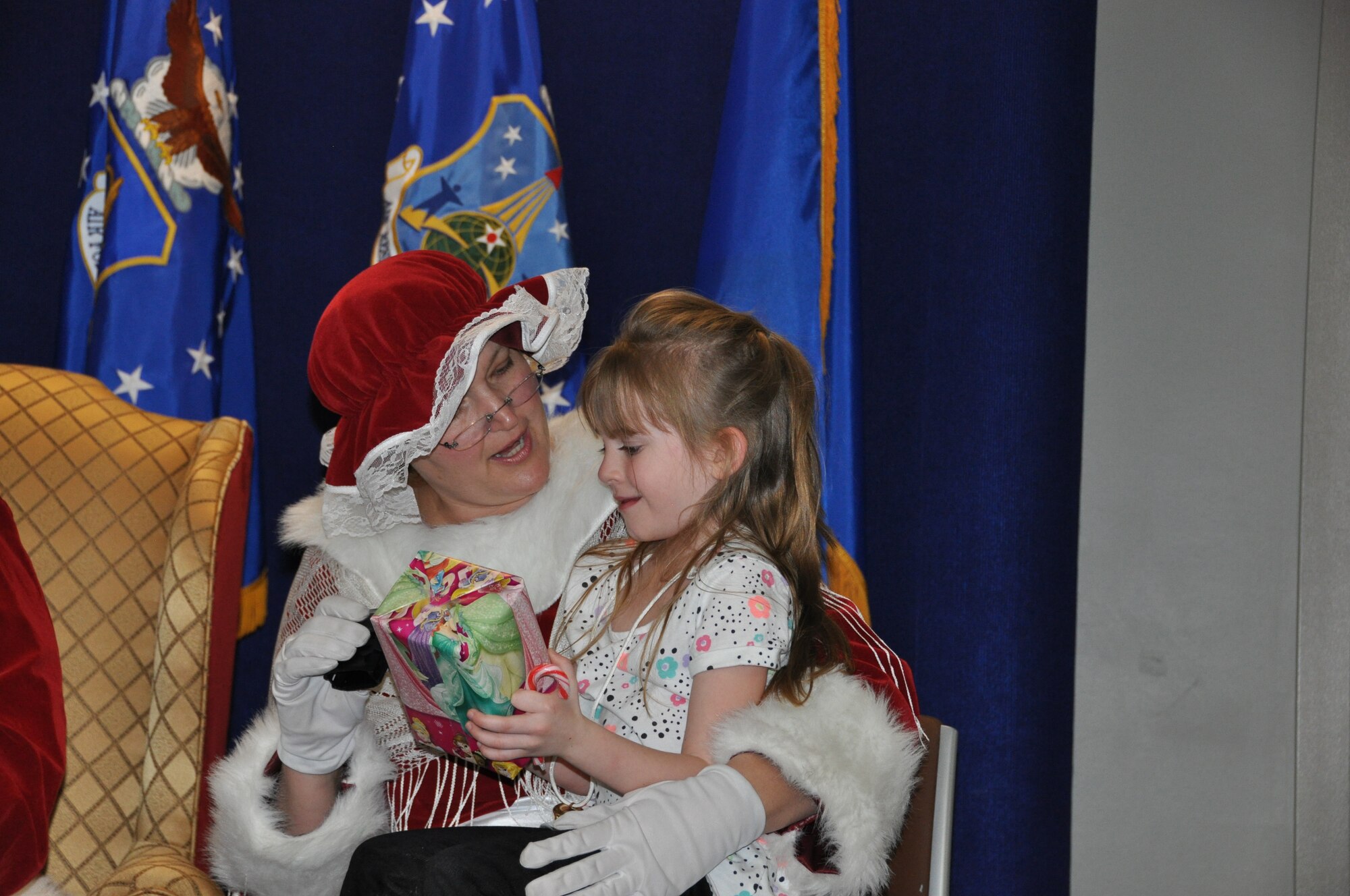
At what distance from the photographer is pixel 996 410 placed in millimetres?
2104

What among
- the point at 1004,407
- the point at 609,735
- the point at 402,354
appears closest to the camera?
the point at 609,735

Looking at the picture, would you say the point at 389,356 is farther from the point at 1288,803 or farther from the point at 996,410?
the point at 1288,803

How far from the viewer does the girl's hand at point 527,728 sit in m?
1.10

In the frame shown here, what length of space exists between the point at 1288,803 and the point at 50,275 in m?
2.81

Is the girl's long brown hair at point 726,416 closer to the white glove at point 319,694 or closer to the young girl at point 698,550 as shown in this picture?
the young girl at point 698,550

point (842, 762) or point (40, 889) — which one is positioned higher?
point (842, 762)

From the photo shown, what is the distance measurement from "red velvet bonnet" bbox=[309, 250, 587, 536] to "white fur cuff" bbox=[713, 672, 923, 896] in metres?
0.59

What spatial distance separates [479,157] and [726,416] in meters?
1.01

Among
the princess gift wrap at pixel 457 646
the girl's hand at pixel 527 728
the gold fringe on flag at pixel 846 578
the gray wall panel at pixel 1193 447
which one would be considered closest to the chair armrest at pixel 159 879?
the princess gift wrap at pixel 457 646

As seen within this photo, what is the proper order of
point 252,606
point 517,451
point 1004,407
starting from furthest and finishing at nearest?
1. point 252,606
2. point 1004,407
3. point 517,451

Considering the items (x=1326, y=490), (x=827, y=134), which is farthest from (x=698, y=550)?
(x=1326, y=490)

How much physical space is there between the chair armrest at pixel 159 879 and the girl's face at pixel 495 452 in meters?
0.61

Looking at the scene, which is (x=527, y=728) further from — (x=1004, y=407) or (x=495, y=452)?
(x=1004, y=407)

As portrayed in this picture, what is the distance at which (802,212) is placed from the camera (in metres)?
Answer: 2.04
